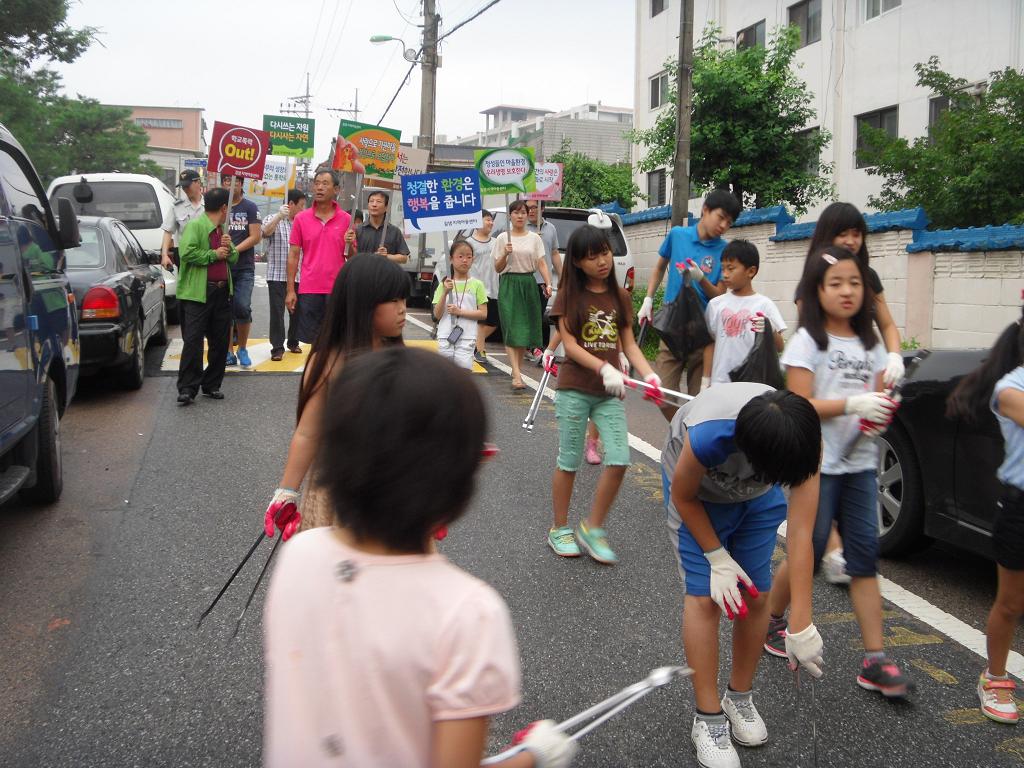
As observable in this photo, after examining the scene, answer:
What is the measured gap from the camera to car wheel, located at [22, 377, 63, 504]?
5.40 m

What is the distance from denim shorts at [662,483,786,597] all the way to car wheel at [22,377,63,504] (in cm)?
380

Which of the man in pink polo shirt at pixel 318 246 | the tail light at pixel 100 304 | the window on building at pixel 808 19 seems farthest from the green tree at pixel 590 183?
the tail light at pixel 100 304

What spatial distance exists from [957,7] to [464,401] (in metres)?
20.9

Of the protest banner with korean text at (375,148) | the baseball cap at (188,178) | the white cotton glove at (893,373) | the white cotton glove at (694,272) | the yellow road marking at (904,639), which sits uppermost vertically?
the protest banner with korean text at (375,148)

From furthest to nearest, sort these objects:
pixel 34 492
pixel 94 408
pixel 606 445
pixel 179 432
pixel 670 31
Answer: pixel 670 31
pixel 94 408
pixel 179 432
pixel 34 492
pixel 606 445

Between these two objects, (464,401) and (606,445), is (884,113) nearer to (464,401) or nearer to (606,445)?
(606,445)

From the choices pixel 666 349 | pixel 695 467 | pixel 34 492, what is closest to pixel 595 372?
pixel 666 349

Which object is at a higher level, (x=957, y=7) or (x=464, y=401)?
(x=957, y=7)

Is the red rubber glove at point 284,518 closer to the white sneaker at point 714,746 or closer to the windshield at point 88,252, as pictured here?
the white sneaker at point 714,746

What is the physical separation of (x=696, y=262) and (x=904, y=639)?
2.77 m

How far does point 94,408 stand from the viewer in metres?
8.46

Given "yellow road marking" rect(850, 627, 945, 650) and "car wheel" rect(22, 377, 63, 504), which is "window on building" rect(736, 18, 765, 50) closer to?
"car wheel" rect(22, 377, 63, 504)

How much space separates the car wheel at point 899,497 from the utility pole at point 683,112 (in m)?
9.00

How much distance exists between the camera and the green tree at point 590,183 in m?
29.1
